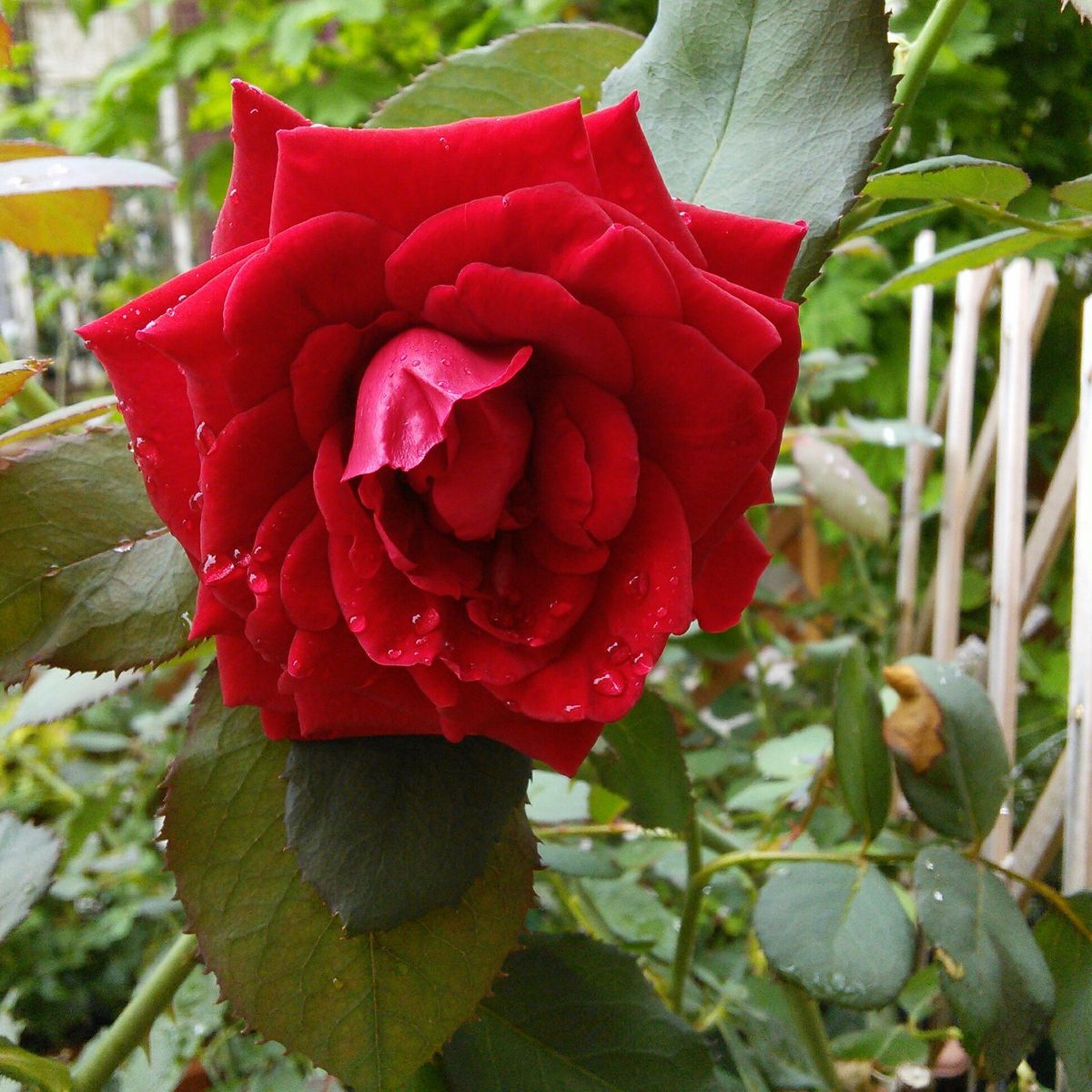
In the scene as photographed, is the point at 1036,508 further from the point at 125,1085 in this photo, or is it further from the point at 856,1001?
the point at 125,1085

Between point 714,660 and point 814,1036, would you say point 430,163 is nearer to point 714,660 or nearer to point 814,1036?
point 814,1036

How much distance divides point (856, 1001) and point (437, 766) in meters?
0.22

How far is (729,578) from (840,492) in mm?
697

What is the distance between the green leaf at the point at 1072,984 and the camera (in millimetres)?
387

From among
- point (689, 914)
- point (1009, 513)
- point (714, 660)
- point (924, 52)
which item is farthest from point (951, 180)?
point (714, 660)

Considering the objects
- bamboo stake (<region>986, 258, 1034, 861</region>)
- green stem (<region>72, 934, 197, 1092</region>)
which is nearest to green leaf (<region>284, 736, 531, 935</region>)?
green stem (<region>72, 934, 197, 1092</region>)

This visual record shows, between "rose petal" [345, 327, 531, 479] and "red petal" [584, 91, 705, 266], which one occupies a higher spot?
"red petal" [584, 91, 705, 266]

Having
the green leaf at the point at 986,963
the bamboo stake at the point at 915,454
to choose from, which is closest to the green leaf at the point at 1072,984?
the green leaf at the point at 986,963

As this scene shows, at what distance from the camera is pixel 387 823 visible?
0.26m

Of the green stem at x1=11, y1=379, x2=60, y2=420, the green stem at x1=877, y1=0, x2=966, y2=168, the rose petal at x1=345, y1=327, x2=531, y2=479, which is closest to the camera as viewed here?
the rose petal at x1=345, y1=327, x2=531, y2=479

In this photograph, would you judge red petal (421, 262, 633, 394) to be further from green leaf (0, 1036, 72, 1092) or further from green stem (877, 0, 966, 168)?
→ green leaf (0, 1036, 72, 1092)

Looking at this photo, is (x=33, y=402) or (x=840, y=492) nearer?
(x=33, y=402)

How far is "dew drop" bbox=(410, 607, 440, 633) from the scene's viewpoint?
22cm

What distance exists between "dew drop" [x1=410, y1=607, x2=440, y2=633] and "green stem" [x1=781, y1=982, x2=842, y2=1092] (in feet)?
1.25
